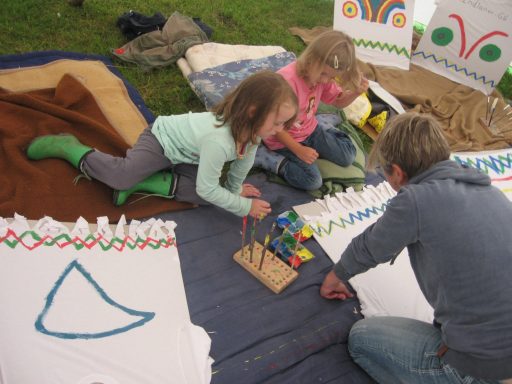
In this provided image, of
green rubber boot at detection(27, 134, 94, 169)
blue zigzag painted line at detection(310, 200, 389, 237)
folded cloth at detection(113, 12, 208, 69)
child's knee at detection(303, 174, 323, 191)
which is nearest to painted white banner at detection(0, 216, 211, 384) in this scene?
green rubber boot at detection(27, 134, 94, 169)

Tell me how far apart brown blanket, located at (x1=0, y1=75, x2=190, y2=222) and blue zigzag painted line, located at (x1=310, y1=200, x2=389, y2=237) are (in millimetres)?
645

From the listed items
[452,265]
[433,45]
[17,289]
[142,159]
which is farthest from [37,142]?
[433,45]

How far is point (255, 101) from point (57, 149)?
3.23 feet

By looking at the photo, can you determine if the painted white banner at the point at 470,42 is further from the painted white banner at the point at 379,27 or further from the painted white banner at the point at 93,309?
the painted white banner at the point at 93,309

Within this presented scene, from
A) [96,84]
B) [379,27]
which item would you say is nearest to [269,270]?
[96,84]

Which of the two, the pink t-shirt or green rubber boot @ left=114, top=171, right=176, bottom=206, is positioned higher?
the pink t-shirt

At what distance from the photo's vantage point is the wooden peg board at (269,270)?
1.77 metres

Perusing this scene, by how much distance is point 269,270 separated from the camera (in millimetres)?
1803

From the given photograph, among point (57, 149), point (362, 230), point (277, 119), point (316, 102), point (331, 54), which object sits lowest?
point (362, 230)

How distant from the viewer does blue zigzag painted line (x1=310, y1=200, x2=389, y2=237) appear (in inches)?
82.2

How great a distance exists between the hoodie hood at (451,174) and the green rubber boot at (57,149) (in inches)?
56.1

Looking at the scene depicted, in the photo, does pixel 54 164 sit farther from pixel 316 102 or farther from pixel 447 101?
pixel 447 101

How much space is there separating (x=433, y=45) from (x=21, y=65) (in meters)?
3.14

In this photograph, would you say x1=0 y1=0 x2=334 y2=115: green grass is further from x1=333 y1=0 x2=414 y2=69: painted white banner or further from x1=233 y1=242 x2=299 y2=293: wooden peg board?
x1=233 y1=242 x2=299 y2=293: wooden peg board
